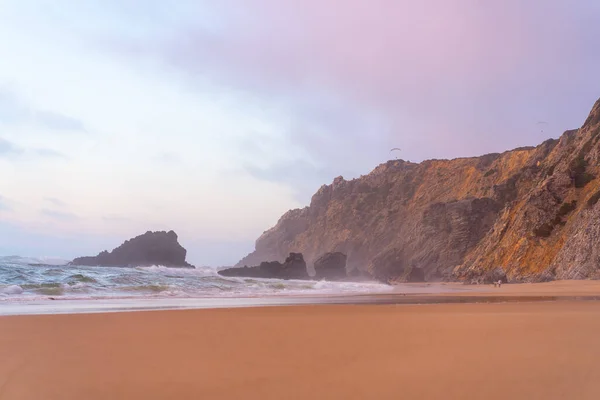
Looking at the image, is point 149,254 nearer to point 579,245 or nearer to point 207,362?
point 579,245

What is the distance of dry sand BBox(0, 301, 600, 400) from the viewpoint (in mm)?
3383

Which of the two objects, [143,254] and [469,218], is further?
[469,218]

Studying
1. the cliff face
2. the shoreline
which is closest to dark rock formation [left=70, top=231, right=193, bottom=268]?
the cliff face

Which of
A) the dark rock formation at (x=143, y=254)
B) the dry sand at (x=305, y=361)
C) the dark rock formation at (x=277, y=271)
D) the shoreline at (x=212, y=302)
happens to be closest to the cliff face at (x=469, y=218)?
the dark rock formation at (x=277, y=271)

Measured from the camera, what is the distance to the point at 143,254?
6600 cm

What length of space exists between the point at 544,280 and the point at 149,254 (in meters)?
51.3

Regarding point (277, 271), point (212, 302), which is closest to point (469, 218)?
point (277, 271)

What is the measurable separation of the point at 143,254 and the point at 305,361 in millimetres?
65988

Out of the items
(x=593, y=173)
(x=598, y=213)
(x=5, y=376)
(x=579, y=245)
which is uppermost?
(x=593, y=173)

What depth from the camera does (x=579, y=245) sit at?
107 ft

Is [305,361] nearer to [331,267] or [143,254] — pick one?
[143,254]

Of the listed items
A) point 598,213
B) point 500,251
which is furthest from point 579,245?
point 500,251

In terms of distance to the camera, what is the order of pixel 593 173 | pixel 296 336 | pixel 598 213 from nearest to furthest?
pixel 296 336 → pixel 598 213 → pixel 593 173

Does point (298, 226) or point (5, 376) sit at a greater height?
point (298, 226)
